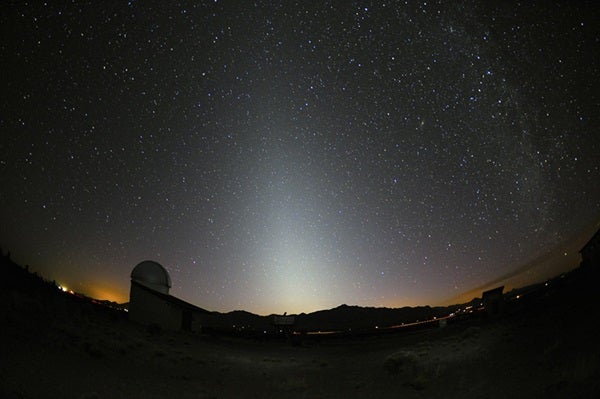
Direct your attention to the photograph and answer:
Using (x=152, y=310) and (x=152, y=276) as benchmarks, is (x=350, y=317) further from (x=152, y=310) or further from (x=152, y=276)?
(x=152, y=310)

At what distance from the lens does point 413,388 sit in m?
11.1

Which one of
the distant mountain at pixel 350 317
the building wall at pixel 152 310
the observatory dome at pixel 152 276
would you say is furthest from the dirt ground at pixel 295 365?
the distant mountain at pixel 350 317

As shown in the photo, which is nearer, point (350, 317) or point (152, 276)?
point (152, 276)

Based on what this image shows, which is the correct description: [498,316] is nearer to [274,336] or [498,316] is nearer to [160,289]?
[274,336]

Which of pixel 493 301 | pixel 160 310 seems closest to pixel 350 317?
pixel 160 310

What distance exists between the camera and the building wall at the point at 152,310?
1026 inches

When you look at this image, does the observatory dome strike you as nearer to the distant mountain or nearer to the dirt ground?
the dirt ground

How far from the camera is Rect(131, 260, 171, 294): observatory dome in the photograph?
107ft

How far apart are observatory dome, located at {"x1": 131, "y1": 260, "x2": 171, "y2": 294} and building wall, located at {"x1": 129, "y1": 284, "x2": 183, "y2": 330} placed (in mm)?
5133

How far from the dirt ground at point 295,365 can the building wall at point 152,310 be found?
345 inches

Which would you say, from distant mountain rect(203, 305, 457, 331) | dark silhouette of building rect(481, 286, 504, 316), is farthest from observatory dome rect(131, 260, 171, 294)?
distant mountain rect(203, 305, 457, 331)

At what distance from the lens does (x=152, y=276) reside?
33.1m

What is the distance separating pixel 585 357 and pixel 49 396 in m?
12.1

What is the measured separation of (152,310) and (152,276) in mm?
7422
